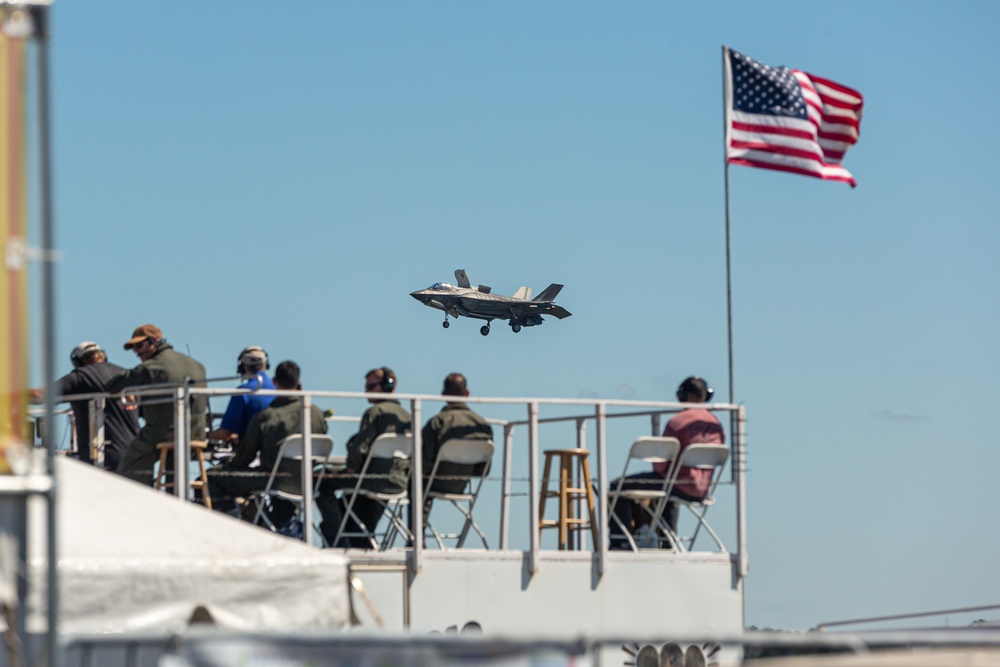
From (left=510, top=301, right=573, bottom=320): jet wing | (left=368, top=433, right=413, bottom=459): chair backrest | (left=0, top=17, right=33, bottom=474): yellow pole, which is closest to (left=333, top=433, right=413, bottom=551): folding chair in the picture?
(left=368, top=433, right=413, bottom=459): chair backrest

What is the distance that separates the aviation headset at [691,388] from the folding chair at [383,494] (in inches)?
106

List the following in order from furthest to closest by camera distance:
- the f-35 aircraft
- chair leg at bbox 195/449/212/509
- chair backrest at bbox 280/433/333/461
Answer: the f-35 aircraft → chair leg at bbox 195/449/212/509 → chair backrest at bbox 280/433/333/461

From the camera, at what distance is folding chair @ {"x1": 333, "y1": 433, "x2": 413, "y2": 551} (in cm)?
1159

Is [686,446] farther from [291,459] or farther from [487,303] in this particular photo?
[487,303]

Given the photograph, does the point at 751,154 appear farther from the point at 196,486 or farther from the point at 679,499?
the point at 196,486

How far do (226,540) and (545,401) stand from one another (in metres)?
5.27

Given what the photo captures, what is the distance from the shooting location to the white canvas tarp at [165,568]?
6.60 m

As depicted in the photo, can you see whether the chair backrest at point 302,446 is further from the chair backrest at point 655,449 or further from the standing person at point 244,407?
the chair backrest at point 655,449

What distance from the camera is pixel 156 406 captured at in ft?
38.8

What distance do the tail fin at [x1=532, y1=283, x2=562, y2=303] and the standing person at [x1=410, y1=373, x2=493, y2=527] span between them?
6920 cm

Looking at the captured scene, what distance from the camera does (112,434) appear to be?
12797 millimetres

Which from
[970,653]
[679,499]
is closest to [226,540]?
[970,653]

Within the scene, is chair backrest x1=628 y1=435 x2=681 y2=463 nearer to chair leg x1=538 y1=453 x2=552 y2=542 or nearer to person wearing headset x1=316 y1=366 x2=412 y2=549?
chair leg x1=538 y1=453 x2=552 y2=542

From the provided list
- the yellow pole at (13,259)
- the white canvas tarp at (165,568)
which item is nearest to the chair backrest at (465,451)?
the white canvas tarp at (165,568)
